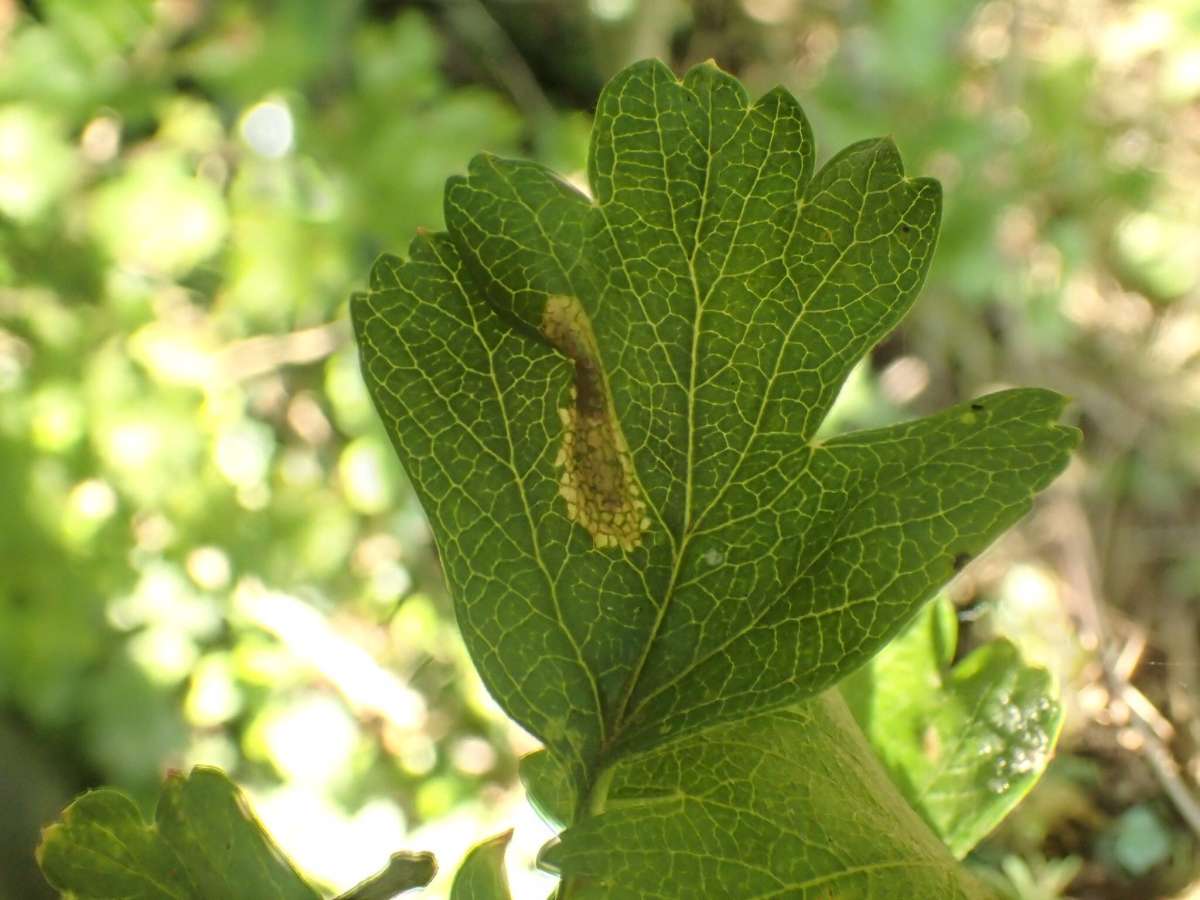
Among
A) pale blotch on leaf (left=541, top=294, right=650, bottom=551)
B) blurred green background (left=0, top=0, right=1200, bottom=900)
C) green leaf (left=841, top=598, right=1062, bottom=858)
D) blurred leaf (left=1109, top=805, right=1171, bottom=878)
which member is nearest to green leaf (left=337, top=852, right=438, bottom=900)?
pale blotch on leaf (left=541, top=294, right=650, bottom=551)

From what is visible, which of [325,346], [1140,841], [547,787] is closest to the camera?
[547,787]

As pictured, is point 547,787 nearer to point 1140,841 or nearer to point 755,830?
point 755,830

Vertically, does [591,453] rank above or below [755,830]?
above

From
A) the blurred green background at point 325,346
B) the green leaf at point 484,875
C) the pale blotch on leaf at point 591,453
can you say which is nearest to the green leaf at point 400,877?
the green leaf at point 484,875

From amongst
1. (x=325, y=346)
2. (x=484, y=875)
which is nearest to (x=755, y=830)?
(x=484, y=875)

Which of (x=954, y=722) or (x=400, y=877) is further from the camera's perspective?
(x=954, y=722)

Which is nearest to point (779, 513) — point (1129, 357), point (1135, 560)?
point (1135, 560)
